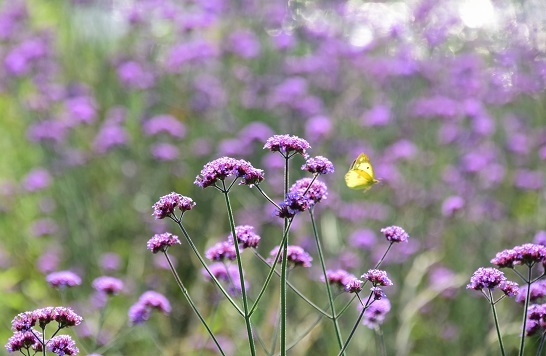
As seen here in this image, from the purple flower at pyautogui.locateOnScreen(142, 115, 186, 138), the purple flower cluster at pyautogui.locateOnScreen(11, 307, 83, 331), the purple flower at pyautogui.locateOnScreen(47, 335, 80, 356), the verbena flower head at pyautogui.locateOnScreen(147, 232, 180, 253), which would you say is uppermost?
the purple flower at pyautogui.locateOnScreen(142, 115, 186, 138)

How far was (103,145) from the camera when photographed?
16.0 feet

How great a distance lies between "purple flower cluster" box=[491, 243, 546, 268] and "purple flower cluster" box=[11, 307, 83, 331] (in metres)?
0.99

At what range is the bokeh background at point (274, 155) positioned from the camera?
421 centimetres

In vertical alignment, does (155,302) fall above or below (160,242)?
above

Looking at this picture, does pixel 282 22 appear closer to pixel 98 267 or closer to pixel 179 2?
pixel 179 2

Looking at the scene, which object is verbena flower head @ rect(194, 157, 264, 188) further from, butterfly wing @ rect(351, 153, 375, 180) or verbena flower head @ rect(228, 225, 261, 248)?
butterfly wing @ rect(351, 153, 375, 180)

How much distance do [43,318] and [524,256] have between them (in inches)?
42.9

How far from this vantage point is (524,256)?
1.76 m

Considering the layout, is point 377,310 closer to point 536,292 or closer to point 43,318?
point 536,292

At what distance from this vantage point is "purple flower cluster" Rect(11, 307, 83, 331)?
1.64 metres

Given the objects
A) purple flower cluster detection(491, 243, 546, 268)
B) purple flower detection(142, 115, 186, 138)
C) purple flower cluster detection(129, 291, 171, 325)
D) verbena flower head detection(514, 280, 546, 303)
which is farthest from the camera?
purple flower detection(142, 115, 186, 138)

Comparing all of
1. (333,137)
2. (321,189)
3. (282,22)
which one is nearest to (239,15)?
(282,22)

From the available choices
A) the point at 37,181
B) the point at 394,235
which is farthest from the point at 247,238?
the point at 37,181

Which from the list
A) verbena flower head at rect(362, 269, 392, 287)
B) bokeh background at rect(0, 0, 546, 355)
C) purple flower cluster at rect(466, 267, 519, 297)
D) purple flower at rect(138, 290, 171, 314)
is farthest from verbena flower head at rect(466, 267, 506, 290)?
bokeh background at rect(0, 0, 546, 355)
